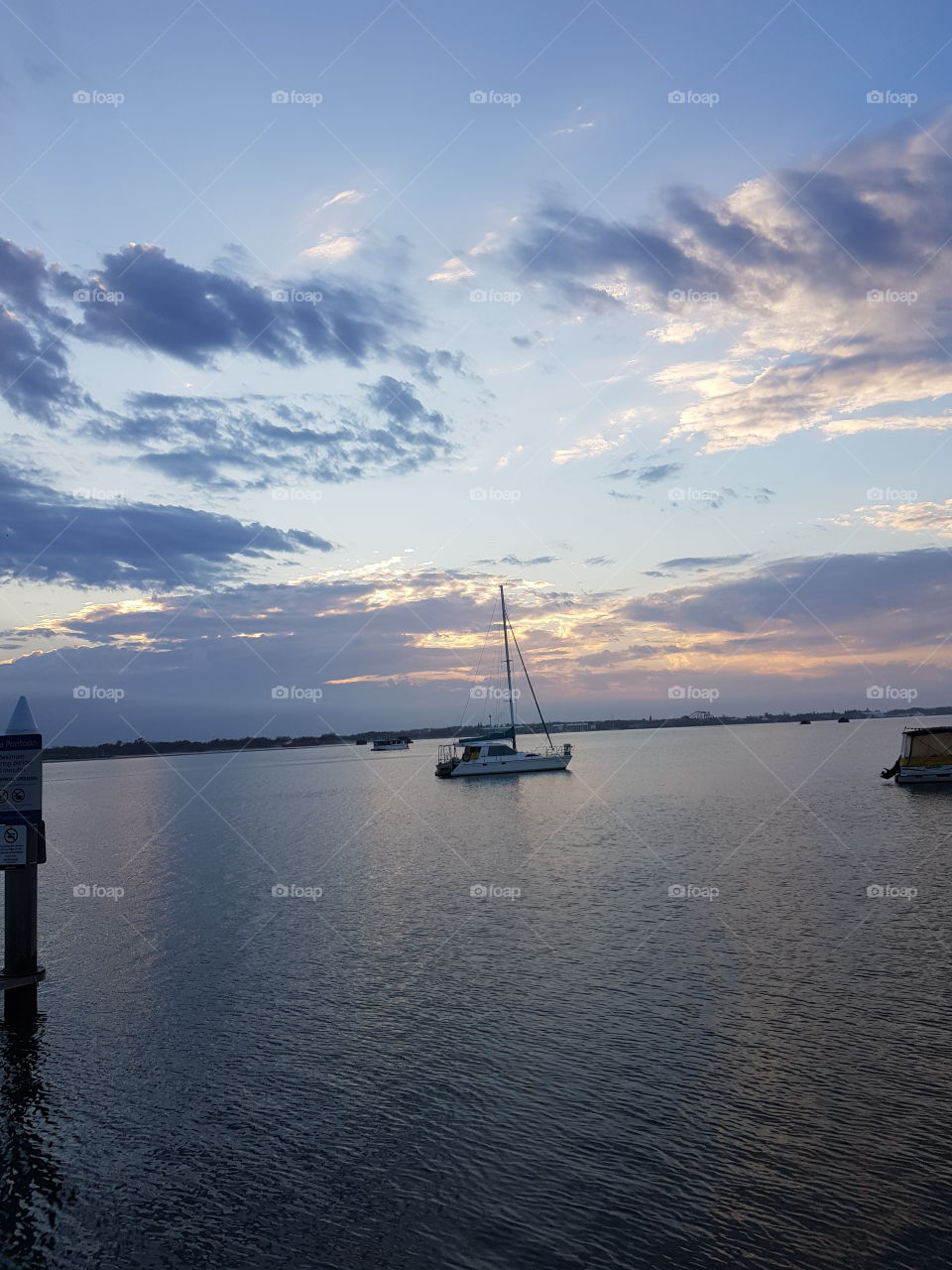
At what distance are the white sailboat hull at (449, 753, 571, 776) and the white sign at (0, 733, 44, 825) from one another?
9550cm

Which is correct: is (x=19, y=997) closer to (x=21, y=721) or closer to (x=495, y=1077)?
(x=21, y=721)

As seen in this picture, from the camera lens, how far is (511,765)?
116m

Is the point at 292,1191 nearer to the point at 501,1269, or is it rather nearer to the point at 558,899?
the point at 501,1269

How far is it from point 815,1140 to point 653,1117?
274cm

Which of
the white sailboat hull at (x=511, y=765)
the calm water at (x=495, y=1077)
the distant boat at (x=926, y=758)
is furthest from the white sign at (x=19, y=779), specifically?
the white sailboat hull at (x=511, y=765)

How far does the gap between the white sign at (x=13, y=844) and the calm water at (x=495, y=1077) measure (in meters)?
4.33

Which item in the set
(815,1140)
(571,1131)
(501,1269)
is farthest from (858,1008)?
(501,1269)

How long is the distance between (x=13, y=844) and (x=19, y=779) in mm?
1669

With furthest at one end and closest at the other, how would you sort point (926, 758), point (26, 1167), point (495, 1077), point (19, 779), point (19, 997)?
1. point (926, 758)
2. point (19, 997)
3. point (19, 779)
4. point (495, 1077)
5. point (26, 1167)

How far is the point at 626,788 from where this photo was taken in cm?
9750

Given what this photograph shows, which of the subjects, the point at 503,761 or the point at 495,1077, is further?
the point at 503,761

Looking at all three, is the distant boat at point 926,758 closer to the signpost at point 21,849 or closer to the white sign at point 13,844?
the signpost at point 21,849

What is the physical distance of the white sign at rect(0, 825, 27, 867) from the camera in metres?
21.3

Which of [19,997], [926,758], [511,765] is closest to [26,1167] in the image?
[19,997]
